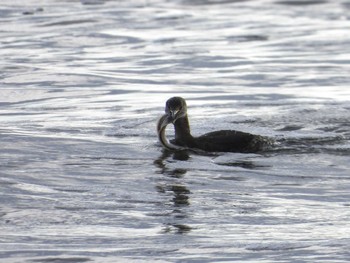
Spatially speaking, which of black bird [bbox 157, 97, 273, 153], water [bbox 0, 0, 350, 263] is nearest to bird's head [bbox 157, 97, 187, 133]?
black bird [bbox 157, 97, 273, 153]

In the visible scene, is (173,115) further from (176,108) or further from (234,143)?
(234,143)

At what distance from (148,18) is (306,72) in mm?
8147

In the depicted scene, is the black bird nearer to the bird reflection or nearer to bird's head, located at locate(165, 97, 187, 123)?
bird's head, located at locate(165, 97, 187, 123)

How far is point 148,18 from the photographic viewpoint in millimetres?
27953

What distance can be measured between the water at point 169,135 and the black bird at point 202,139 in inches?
6.0

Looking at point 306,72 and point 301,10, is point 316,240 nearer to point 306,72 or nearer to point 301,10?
point 306,72

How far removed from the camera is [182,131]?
14703 mm

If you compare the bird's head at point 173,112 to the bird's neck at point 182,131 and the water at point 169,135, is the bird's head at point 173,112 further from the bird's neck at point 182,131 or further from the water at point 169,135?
the water at point 169,135

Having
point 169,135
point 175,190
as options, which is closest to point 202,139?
point 169,135

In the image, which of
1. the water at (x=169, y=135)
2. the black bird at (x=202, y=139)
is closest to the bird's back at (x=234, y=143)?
the black bird at (x=202, y=139)

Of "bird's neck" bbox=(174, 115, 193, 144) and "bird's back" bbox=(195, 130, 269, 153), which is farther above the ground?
"bird's neck" bbox=(174, 115, 193, 144)

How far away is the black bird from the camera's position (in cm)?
1432

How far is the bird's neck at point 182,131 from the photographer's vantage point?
14.6 m

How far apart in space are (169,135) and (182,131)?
3.62 ft
